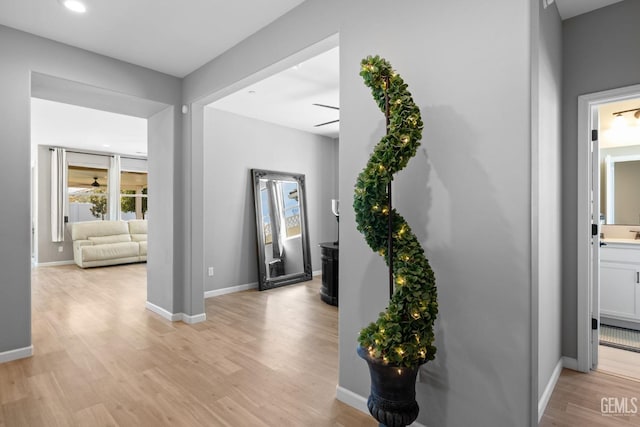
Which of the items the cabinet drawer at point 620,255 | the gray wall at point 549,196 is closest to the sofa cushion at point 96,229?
the gray wall at point 549,196

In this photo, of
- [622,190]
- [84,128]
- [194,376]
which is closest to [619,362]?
[622,190]

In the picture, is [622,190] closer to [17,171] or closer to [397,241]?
[397,241]

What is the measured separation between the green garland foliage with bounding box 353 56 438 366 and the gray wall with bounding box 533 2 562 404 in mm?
846

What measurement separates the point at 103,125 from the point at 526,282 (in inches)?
262

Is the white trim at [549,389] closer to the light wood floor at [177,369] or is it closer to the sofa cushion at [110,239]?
the light wood floor at [177,369]

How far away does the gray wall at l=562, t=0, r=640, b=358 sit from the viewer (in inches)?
94.5

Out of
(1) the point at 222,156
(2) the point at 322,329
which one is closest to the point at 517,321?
(2) the point at 322,329

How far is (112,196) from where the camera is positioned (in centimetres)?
875

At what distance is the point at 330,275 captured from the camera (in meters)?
4.59

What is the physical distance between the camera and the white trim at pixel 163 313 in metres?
3.83

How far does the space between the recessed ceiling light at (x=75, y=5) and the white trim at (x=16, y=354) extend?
2.78 meters

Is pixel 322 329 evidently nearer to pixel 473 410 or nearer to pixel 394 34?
pixel 473 410

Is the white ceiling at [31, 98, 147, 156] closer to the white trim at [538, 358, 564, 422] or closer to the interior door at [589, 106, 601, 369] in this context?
the interior door at [589, 106, 601, 369]

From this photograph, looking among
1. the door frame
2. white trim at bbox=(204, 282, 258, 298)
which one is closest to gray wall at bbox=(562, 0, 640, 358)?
the door frame
